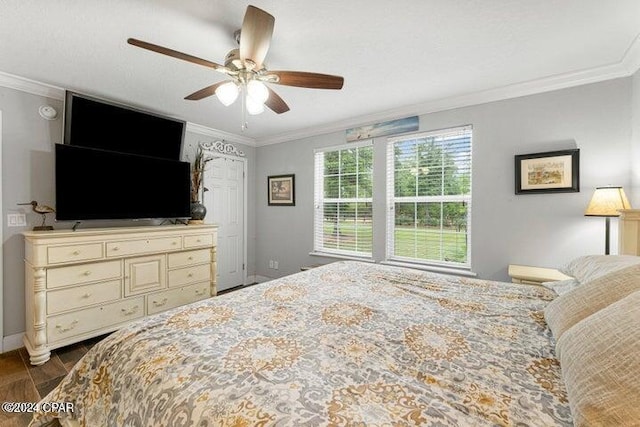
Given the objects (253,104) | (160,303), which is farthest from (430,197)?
(160,303)

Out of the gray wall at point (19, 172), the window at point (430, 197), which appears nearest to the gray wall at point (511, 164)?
the gray wall at point (19, 172)

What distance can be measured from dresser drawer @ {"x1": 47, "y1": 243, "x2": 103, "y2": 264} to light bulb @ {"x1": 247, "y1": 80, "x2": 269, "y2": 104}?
6.85 ft

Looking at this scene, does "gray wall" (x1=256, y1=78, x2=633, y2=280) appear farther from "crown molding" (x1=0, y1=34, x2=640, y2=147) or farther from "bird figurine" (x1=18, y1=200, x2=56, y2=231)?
"bird figurine" (x1=18, y1=200, x2=56, y2=231)

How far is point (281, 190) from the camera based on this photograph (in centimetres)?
450

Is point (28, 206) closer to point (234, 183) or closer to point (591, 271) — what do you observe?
point (234, 183)

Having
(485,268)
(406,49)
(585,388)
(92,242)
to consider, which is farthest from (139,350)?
(485,268)

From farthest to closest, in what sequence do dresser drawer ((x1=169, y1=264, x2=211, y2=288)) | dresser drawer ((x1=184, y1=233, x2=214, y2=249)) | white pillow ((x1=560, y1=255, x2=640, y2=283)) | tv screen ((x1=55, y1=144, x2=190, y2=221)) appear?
1. dresser drawer ((x1=184, y1=233, x2=214, y2=249))
2. dresser drawer ((x1=169, y1=264, x2=211, y2=288))
3. tv screen ((x1=55, y1=144, x2=190, y2=221))
4. white pillow ((x1=560, y1=255, x2=640, y2=283))

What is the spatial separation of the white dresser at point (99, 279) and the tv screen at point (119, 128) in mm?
890

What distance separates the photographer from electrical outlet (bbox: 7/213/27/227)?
2535 millimetres

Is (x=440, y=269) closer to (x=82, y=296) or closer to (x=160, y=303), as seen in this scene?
(x=160, y=303)

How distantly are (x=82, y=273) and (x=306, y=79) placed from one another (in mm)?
2572

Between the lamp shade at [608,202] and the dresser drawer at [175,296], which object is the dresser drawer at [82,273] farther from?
the lamp shade at [608,202]

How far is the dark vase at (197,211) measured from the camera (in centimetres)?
362

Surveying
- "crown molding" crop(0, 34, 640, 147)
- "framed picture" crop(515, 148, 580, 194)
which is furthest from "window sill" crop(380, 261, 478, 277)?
"crown molding" crop(0, 34, 640, 147)
